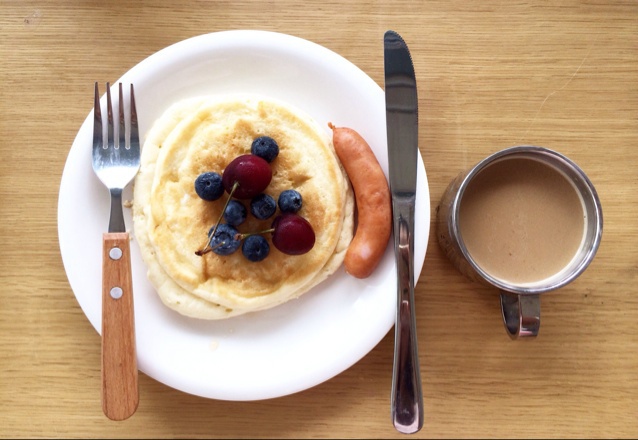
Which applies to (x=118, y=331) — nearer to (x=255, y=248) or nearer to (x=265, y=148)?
(x=255, y=248)

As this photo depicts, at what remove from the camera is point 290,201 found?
1721mm

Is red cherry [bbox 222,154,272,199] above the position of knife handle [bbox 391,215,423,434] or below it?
above

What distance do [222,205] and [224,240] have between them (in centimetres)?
16

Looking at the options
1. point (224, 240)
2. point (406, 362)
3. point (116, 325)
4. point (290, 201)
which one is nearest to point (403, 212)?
point (290, 201)

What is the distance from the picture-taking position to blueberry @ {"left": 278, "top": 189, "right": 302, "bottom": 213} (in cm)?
172

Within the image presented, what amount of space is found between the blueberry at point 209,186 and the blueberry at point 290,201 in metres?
0.20

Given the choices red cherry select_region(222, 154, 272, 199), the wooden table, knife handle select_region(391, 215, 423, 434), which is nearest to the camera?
red cherry select_region(222, 154, 272, 199)

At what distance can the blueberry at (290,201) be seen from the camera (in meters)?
1.72

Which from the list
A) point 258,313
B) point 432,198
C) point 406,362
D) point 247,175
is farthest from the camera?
point 432,198

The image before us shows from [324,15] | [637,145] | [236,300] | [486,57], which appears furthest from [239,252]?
[637,145]

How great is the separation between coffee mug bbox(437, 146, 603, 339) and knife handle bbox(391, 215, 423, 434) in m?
0.19

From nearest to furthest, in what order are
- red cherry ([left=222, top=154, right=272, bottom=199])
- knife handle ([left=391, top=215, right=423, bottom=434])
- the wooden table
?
red cherry ([left=222, top=154, right=272, bottom=199])
knife handle ([left=391, top=215, right=423, bottom=434])
the wooden table

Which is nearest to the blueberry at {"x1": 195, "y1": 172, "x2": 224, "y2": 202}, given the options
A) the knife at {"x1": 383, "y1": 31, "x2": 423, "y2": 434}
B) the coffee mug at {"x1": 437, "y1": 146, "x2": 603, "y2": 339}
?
the knife at {"x1": 383, "y1": 31, "x2": 423, "y2": 434}

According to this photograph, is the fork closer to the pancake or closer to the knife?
the pancake
